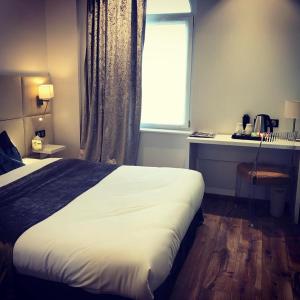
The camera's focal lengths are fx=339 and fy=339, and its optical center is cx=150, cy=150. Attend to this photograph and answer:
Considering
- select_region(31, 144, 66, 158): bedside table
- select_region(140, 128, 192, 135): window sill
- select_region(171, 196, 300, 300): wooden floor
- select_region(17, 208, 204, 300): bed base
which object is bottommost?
select_region(171, 196, 300, 300): wooden floor

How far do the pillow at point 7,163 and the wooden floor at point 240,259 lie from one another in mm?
1776

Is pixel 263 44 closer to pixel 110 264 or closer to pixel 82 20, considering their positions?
pixel 82 20

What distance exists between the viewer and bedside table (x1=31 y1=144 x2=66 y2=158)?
3938mm

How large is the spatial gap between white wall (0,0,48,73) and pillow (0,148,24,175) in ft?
3.24

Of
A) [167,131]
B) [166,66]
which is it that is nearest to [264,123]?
[167,131]

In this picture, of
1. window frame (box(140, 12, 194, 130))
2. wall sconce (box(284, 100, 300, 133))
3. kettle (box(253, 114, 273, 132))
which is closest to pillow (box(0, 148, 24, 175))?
window frame (box(140, 12, 194, 130))

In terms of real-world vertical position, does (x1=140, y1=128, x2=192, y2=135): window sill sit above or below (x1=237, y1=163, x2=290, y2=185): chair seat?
above

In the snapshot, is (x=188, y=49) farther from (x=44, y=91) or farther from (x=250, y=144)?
(x=44, y=91)

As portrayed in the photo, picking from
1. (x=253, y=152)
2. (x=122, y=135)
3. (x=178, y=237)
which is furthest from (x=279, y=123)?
(x=178, y=237)

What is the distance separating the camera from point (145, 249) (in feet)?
5.61

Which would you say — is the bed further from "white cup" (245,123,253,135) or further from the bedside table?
"white cup" (245,123,253,135)

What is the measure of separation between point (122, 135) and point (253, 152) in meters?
1.55

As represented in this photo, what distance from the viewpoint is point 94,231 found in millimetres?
1883

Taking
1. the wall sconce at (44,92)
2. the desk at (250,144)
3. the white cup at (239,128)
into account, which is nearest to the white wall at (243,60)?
the white cup at (239,128)
